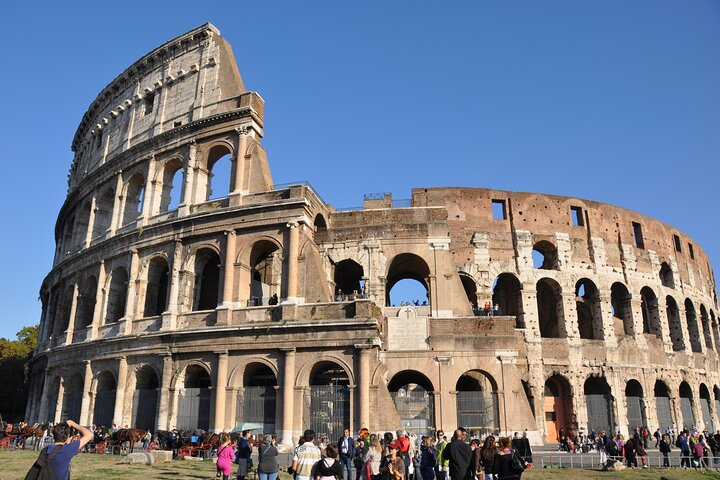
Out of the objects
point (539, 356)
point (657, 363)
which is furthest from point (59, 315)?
point (657, 363)

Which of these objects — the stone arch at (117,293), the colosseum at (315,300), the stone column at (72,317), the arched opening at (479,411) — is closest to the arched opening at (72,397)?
the colosseum at (315,300)

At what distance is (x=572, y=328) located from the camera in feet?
85.5

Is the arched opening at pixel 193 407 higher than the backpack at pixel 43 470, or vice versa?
the arched opening at pixel 193 407

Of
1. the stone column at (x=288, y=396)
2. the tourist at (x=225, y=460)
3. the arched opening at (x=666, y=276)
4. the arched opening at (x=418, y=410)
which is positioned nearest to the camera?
the tourist at (x=225, y=460)

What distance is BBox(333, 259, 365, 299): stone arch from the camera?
86.6 ft

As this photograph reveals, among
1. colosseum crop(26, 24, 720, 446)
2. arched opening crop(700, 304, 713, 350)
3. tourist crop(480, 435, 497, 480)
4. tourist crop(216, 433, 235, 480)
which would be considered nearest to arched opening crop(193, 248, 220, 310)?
colosseum crop(26, 24, 720, 446)

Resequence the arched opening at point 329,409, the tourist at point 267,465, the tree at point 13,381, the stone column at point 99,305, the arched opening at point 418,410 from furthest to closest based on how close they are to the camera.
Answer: the tree at point 13,381 < the stone column at point 99,305 < the arched opening at point 418,410 < the arched opening at point 329,409 < the tourist at point 267,465

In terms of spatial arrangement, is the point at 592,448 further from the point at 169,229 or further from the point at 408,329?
the point at 169,229

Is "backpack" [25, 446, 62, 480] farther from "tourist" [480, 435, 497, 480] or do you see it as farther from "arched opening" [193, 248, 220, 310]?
"arched opening" [193, 248, 220, 310]

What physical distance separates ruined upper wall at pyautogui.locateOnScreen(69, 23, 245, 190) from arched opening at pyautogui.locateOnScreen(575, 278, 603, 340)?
18903 mm

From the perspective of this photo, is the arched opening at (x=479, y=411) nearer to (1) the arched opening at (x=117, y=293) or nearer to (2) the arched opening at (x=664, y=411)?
(2) the arched opening at (x=664, y=411)

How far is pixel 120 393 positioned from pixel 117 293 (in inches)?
202

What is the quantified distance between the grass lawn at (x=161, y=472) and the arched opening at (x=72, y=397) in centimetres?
826

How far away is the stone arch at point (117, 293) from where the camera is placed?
2539cm
